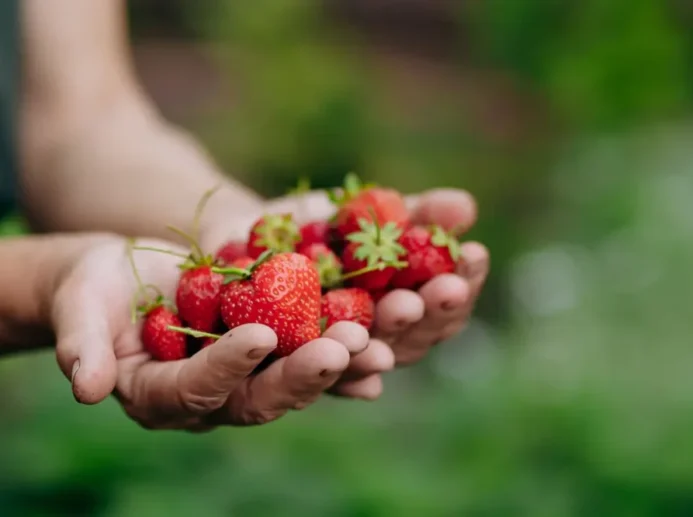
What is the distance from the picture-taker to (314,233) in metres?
1.27

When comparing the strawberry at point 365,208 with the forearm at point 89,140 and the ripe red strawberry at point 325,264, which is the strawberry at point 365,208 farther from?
the forearm at point 89,140

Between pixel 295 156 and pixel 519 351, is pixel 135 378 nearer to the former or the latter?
pixel 519 351

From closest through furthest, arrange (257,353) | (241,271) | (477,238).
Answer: (257,353) < (241,271) < (477,238)

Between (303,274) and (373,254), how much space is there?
0.46ft

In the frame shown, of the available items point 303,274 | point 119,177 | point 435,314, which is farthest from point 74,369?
point 119,177

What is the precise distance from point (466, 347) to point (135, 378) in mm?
2946

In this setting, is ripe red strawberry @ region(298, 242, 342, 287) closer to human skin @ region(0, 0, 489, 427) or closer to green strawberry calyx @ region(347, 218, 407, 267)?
green strawberry calyx @ region(347, 218, 407, 267)

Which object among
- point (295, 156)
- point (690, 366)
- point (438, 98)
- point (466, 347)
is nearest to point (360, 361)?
point (690, 366)

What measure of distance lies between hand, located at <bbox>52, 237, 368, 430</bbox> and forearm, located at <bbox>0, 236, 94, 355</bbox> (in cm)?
5

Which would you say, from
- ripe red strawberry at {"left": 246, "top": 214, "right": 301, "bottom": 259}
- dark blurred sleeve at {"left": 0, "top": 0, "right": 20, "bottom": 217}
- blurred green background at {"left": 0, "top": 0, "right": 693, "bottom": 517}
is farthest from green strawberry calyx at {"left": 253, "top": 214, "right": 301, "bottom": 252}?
blurred green background at {"left": 0, "top": 0, "right": 693, "bottom": 517}

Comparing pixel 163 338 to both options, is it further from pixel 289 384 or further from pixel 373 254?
pixel 373 254

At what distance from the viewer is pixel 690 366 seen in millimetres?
2848

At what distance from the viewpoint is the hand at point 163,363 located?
0.93m

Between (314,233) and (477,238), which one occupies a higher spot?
(314,233)
